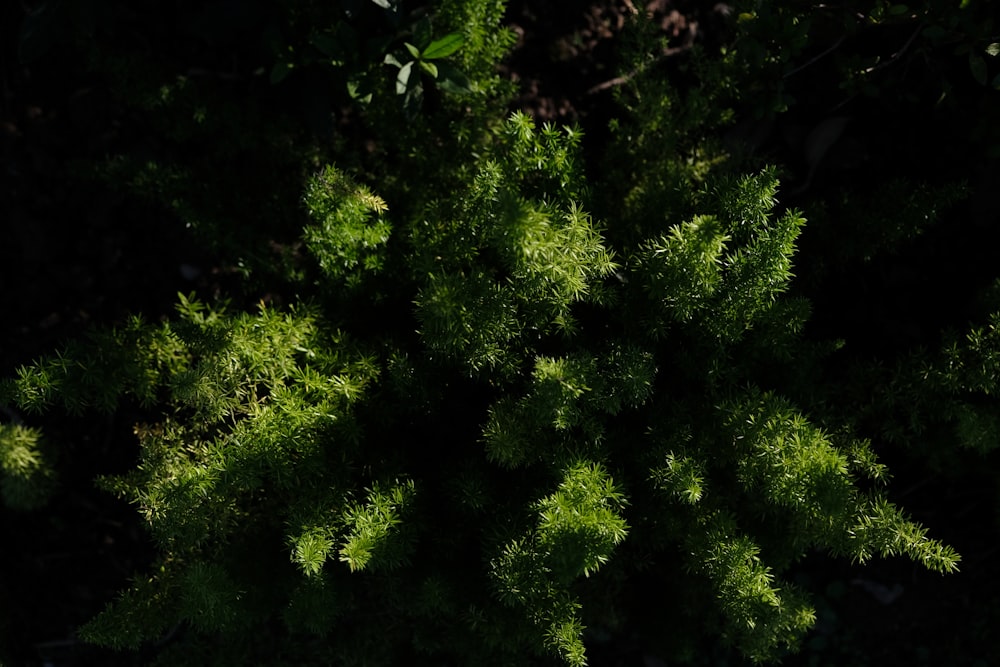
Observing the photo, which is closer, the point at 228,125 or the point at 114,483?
the point at 114,483

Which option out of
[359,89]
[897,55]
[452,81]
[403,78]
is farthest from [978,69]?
[359,89]

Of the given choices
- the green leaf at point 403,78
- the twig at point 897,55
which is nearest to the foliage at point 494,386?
the green leaf at point 403,78

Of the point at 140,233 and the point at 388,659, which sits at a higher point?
the point at 140,233

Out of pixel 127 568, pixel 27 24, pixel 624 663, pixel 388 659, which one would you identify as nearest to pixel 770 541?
pixel 624 663

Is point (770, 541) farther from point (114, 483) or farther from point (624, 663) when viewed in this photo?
point (114, 483)

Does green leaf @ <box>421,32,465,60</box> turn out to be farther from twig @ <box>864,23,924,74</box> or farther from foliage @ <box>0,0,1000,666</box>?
twig @ <box>864,23,924,74</box>

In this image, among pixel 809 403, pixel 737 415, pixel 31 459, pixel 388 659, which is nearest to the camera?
pixel 737 415

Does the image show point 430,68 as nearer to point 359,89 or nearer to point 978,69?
point 359,89
